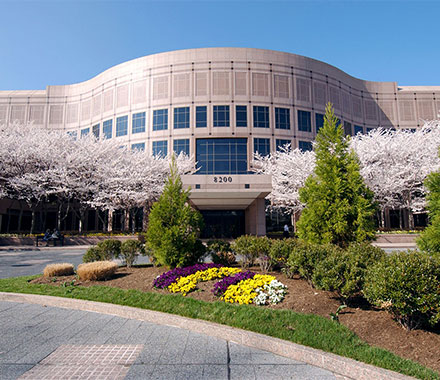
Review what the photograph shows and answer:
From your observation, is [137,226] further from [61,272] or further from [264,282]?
[264,282]

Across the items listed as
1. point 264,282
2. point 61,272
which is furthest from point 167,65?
point 264,282

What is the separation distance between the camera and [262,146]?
42.9 metres

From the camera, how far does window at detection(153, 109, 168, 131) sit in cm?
4419

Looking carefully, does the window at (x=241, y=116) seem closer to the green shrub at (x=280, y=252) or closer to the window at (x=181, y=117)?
the window at (x=181, y=117)

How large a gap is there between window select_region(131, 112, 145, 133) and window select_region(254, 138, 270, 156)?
1580cm

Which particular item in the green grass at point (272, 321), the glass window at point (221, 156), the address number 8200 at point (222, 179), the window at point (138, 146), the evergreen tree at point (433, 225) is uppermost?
the window at point (138, 146)

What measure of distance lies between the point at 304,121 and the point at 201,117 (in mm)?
14276

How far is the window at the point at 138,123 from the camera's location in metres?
45.2

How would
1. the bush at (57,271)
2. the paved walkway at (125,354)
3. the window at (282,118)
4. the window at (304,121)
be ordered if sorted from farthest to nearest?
the window at (304,121) → the window at (282,118) → the bush at (57,271) → the paved walkway at (125,354)

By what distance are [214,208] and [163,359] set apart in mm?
31815

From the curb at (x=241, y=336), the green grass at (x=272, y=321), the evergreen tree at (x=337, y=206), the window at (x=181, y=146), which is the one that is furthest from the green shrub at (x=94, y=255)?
the window at (x=181, y=146)

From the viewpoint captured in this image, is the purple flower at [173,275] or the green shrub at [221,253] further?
the green shrub at [221,253]

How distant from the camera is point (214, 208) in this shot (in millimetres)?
36438

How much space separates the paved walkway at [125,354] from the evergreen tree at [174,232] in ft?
10.3
